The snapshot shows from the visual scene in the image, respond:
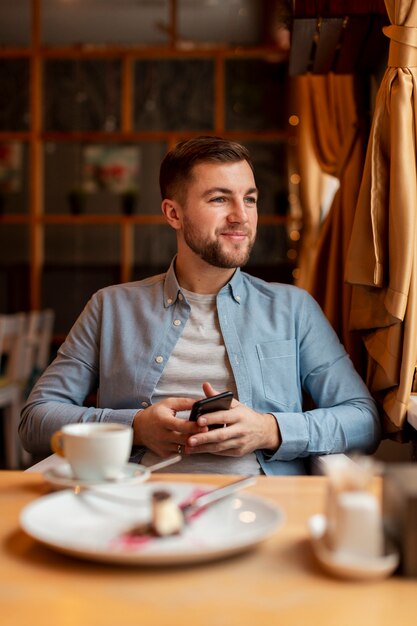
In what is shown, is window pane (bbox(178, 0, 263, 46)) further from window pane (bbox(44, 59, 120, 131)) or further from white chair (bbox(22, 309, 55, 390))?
white chair (bbox(22, 309, 55, 390))

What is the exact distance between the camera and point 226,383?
6.22ft

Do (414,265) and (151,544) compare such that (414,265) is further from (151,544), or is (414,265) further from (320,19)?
(151,544)

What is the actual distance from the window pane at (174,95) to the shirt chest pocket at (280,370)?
181 inches

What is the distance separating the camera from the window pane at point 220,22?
6434 mm

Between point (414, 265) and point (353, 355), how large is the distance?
468 mm

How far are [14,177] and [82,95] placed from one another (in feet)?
2.74

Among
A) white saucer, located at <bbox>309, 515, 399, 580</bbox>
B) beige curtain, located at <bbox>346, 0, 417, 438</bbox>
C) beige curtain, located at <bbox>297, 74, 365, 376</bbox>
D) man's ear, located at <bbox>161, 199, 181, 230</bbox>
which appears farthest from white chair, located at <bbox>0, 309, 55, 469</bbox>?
white saucer, located at <bbox>309, 515, 399, 580</bbox>

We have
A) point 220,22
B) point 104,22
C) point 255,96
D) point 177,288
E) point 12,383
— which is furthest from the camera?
point 104,22

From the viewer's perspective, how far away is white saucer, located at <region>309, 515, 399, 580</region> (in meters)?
0.84

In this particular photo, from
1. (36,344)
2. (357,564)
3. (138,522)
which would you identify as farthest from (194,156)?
(36,344)

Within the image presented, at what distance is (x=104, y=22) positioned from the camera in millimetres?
6594

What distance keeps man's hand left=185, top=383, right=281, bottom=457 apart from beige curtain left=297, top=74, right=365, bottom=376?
1.81ft

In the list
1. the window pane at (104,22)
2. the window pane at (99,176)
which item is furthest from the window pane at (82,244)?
the window pane at (104,22)

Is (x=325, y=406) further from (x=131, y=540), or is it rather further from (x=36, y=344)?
(x=36, y=344)
